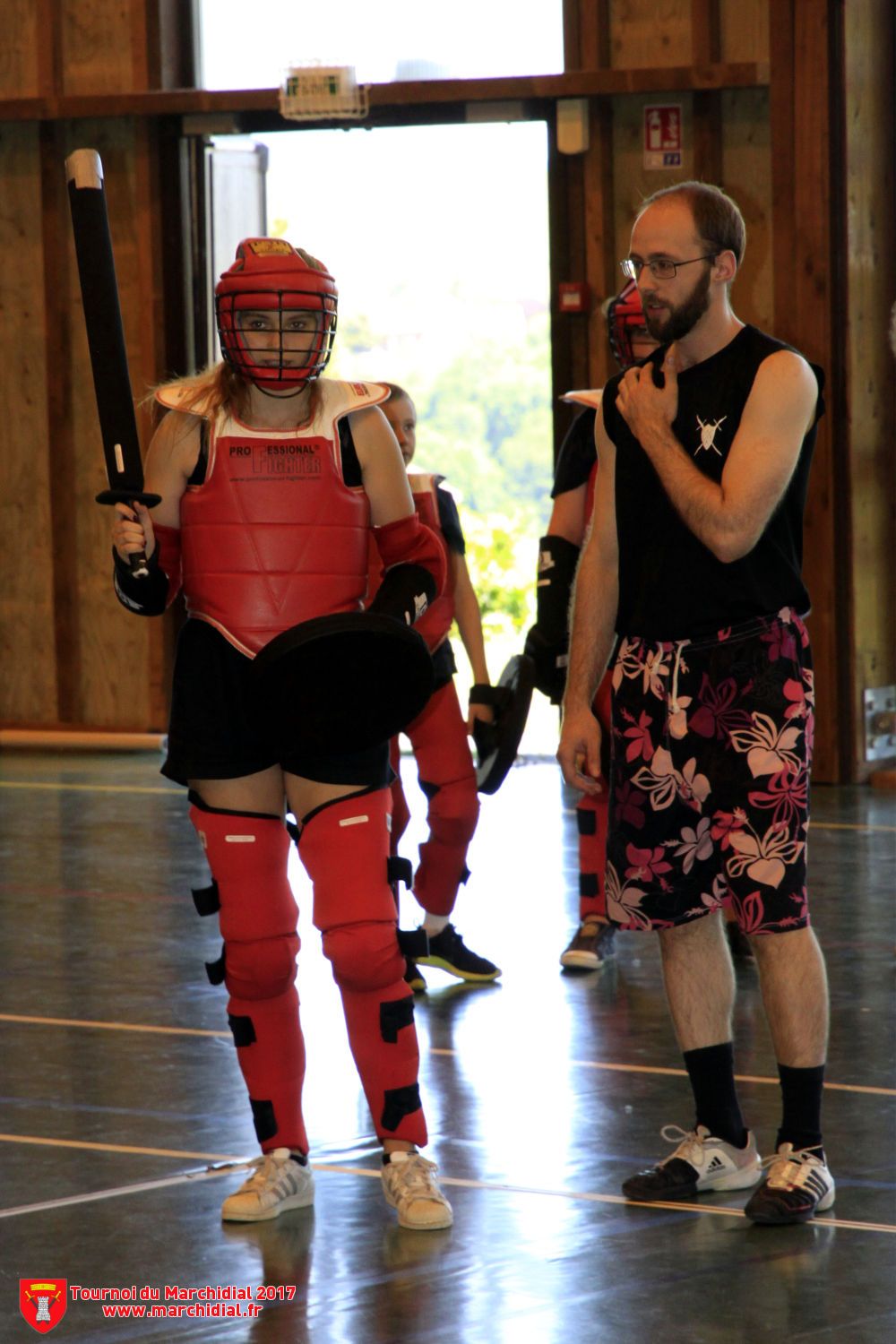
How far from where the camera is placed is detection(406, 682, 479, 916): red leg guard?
503 cm

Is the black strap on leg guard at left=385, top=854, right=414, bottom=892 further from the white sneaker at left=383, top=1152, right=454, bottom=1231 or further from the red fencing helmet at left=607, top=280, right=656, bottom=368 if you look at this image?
the red fencing helmet at left=607, top=280, right=656, bottom=368

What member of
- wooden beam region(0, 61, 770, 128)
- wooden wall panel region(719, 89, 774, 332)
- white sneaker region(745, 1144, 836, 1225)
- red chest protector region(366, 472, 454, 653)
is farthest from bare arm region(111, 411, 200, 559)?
wooden beam region(0, 61, 770, 128)

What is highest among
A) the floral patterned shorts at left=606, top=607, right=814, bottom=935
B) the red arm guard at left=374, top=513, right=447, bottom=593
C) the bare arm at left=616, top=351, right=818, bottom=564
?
the bare arm at left=616, top=351, right=818, bottom=564

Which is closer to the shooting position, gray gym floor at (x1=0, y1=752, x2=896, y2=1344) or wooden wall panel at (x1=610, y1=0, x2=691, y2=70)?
gray gym floor at (x1=0, y1=752, x2=896, y2=1344)

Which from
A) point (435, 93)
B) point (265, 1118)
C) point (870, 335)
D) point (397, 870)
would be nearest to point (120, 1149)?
point (265, 1118)

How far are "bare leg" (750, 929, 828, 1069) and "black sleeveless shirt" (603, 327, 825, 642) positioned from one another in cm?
54

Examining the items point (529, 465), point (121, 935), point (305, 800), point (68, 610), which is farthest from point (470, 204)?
point (305, 800)

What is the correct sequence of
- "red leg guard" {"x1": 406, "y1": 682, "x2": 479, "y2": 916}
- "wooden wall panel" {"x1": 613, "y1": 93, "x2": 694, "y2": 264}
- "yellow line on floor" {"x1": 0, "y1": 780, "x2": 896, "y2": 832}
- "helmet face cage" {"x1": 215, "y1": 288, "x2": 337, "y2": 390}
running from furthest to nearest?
"wooden wall panel" {"x1": 613, "y1": 93, "x2": 694, "y2": 264} < "yellow line on floor" {"x1": 0, "y1": 780, "x2": 896, "y2": 832} < "red leg guard" {"x1": 406, "y1": 682, "x2": 479, "y2": 916} < "helmet face cage" {"x1": 215, "y1": 288, "x2": 337, "y2": 390}

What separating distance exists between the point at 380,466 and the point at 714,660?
0.71 m

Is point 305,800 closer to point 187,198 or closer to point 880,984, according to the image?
point 880,984

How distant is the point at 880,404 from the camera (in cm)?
876

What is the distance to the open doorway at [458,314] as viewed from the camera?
460 inches

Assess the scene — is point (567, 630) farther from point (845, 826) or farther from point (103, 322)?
point (845, 826)

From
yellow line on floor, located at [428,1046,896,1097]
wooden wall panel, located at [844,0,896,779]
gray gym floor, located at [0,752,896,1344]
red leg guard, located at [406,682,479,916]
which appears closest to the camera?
gray gym floor, located at [0,752,896,1344]
